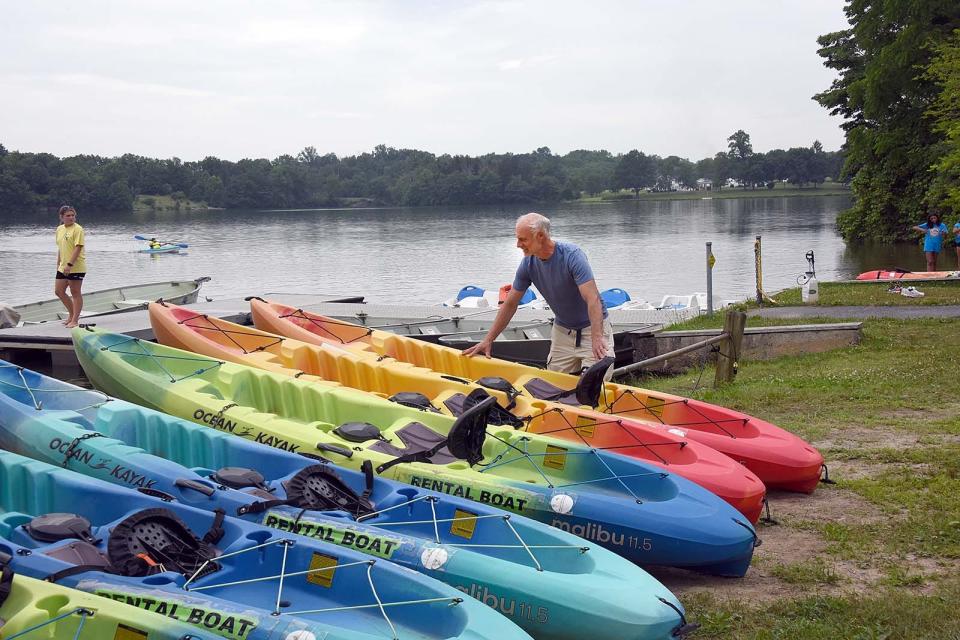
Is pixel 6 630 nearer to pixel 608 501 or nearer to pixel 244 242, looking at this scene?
pixel 608 501

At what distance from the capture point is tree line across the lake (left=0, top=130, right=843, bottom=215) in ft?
306

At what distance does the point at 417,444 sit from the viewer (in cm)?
725

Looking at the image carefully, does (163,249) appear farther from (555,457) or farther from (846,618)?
(846,618)

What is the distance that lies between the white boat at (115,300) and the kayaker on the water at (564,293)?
10806mm

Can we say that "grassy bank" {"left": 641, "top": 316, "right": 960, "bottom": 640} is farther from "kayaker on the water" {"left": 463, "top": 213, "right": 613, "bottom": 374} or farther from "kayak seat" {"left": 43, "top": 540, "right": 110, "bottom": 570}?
"kayak seat" {"left": 43, "top": 540, "right": 110, "bottom": 570}

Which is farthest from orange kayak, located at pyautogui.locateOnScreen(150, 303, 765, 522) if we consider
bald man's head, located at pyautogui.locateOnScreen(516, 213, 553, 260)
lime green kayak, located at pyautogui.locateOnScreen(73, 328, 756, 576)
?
bald man's head, located at pyautogui.locateOnScreen(516, 213, 553, 260)

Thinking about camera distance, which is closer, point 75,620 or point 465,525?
point 75,620

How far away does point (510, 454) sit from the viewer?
23.3 ft

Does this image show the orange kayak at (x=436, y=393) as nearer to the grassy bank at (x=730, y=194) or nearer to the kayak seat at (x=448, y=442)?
the kayak seat at (x=448, y=442)

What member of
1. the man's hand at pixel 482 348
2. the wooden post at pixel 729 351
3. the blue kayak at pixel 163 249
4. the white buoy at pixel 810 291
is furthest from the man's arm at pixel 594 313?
the blue kayak at pixel 163 249

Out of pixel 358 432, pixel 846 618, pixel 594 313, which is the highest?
pixel 594 313

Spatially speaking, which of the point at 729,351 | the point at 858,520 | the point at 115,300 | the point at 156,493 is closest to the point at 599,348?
the point at 858,520

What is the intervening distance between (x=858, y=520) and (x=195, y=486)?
181 inches

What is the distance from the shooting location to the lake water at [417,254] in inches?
1452
